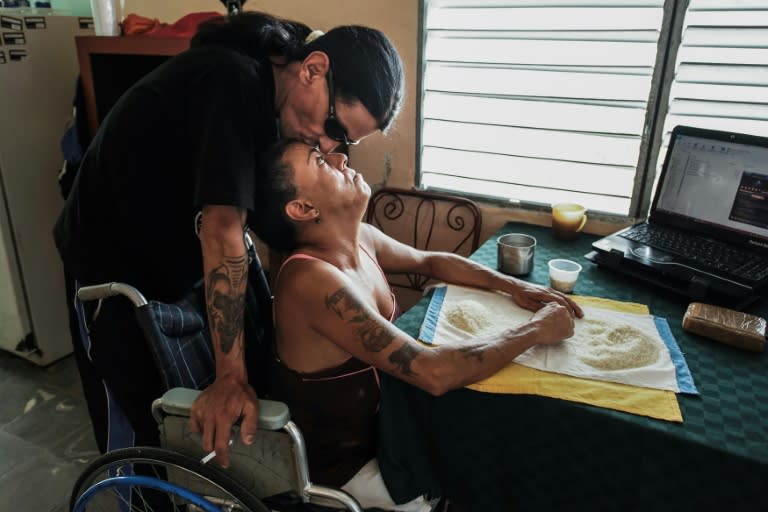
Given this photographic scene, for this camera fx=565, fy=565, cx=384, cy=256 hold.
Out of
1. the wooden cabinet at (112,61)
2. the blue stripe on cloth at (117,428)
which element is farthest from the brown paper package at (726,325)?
the wooden cabinet at (112,61)

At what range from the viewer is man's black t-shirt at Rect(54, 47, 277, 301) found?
3.66 ft

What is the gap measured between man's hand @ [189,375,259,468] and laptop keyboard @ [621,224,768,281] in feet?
4.30

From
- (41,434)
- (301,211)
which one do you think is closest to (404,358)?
(301,211)

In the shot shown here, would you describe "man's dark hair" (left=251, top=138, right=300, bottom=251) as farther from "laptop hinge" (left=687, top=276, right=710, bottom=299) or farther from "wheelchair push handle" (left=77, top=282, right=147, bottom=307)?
"laptop hinge" (left=687, top=276, right=710, bottom=299)

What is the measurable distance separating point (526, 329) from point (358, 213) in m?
0.48

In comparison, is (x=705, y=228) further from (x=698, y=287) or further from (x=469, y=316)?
(x=469, y=316)

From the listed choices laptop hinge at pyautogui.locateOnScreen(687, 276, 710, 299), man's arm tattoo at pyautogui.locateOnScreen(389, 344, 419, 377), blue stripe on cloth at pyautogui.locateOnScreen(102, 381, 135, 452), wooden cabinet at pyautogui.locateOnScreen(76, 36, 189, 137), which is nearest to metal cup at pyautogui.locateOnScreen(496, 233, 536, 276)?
laptop hinge at pyautogui.locateOnScreen(687, 276, 710, 299)

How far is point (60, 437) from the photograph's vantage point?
2.30m

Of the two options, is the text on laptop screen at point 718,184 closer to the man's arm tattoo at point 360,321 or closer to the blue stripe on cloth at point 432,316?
the blue stripe on cloth at point 432,316

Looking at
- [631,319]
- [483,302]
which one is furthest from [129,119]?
[631,319]

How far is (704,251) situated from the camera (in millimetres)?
1679

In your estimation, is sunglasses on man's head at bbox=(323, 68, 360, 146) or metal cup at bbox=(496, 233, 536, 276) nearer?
sunglasses on man's head at bbox=(323, 68, 360, 146)

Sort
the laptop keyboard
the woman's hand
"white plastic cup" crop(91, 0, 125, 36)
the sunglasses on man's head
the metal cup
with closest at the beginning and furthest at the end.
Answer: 1. the sunglasses on man's head
2. the woman's hand
3. the laptop keyboard
4. the metal cup
5. "white plastic cup" crop(91, 0, 125, 36)

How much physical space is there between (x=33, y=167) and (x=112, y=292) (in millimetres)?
1769
